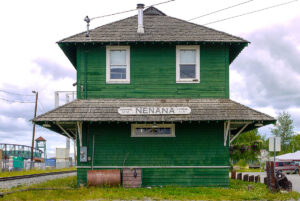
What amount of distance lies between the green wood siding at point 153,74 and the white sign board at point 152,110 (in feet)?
3.05

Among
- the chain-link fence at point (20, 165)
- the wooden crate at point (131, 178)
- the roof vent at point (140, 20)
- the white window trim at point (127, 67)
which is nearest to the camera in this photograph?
the wooden crate at point (131, 178)

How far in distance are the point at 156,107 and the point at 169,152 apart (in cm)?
200

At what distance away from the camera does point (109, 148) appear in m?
16.5

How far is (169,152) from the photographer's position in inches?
648

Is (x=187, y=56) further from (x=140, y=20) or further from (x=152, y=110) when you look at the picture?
(x=152, y=110)

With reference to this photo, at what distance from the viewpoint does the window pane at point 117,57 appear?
56.3ft

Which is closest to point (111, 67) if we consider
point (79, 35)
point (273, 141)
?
point (79, 35)

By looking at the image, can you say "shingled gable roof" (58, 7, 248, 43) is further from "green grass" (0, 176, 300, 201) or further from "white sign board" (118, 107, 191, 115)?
"green grass" (0, 176, 300, 201)

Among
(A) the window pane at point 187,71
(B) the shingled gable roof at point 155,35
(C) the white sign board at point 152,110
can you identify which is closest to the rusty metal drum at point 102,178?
(C) the white sign board at point 152,110

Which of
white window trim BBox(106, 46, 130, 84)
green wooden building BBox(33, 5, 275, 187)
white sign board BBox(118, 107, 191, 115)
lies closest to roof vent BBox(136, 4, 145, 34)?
green wooden building BBox(33, 5, 275, 187)

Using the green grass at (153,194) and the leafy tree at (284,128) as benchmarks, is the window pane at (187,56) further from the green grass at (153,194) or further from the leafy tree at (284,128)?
the leafy tree at (284,128)

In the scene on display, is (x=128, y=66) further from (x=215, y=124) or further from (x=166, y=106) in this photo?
(x=215, y=124)

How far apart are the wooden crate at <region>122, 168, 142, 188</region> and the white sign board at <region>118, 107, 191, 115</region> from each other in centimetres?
234

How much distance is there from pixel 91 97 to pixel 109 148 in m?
2.32
